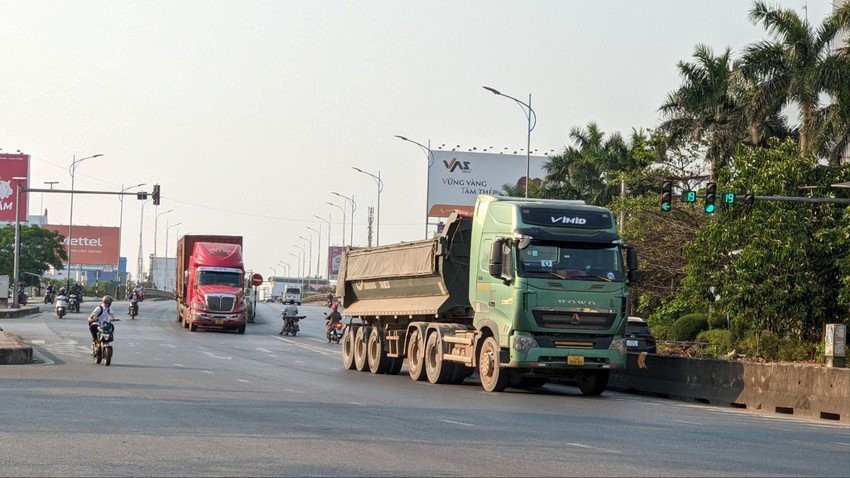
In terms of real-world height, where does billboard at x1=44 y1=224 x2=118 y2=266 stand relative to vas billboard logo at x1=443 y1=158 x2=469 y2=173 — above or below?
below

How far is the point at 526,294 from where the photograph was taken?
24219mm

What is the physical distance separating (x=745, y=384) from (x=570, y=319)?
138 inches

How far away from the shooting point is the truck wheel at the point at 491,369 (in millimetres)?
25047

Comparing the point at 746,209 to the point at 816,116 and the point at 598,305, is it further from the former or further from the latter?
the point at 598,305

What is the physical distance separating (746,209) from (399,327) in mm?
17293

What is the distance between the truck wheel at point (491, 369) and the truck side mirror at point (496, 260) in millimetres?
1393

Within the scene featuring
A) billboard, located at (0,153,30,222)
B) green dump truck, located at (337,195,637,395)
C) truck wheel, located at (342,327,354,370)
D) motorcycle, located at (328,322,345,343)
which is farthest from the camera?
billboard, located at (0,153,30,222)

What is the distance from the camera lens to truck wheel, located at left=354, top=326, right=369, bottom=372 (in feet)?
109

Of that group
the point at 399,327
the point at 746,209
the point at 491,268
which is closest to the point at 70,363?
the point at 399,327

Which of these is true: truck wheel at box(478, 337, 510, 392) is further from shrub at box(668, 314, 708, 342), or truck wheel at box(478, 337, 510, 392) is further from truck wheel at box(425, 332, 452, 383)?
shrub at box(668, 314, 708, 342)

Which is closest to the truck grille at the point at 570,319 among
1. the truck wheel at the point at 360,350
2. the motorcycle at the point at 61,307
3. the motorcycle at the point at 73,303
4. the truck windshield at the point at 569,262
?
the truck windshield at the point at 569,262

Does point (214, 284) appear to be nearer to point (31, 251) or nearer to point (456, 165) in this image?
point (456, 165)

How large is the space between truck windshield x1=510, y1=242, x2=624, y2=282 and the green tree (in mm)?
97414

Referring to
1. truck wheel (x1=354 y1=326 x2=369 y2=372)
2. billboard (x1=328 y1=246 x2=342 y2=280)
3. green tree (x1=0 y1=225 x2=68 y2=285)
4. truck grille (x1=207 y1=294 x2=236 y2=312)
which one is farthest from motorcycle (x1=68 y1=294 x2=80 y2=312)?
billboard (x1=328 y1=246 x2=342 y2=280)
